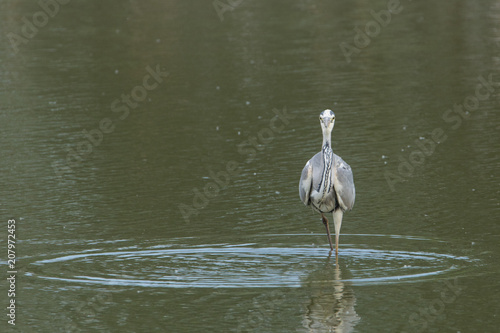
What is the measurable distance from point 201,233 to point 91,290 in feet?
9.20

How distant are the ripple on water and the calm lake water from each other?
0.04m

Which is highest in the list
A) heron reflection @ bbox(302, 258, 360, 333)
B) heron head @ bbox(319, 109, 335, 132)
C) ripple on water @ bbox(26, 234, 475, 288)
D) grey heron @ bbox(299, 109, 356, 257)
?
heron head @ bbox(319, 109, 335, 132)

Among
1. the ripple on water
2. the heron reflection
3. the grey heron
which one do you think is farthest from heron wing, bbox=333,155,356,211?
the heron reflection

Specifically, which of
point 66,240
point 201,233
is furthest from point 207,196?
point 66,240

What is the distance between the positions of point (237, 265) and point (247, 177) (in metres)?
5.01

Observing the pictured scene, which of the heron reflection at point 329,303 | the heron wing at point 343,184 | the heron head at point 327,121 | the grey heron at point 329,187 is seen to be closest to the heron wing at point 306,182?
the grey heron at point 329,187

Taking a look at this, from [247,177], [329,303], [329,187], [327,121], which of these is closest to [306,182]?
[329,187]

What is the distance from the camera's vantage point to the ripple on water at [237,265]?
11.8m

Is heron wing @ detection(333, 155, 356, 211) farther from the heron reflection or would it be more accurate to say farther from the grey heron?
the heron reflection

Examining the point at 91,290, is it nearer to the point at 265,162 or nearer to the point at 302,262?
the point at 302,262

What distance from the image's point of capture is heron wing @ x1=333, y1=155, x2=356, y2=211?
1274 centimetres

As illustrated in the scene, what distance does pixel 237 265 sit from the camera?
12.4 meters

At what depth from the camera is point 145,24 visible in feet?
123

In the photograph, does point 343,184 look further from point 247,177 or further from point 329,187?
point 247,177
